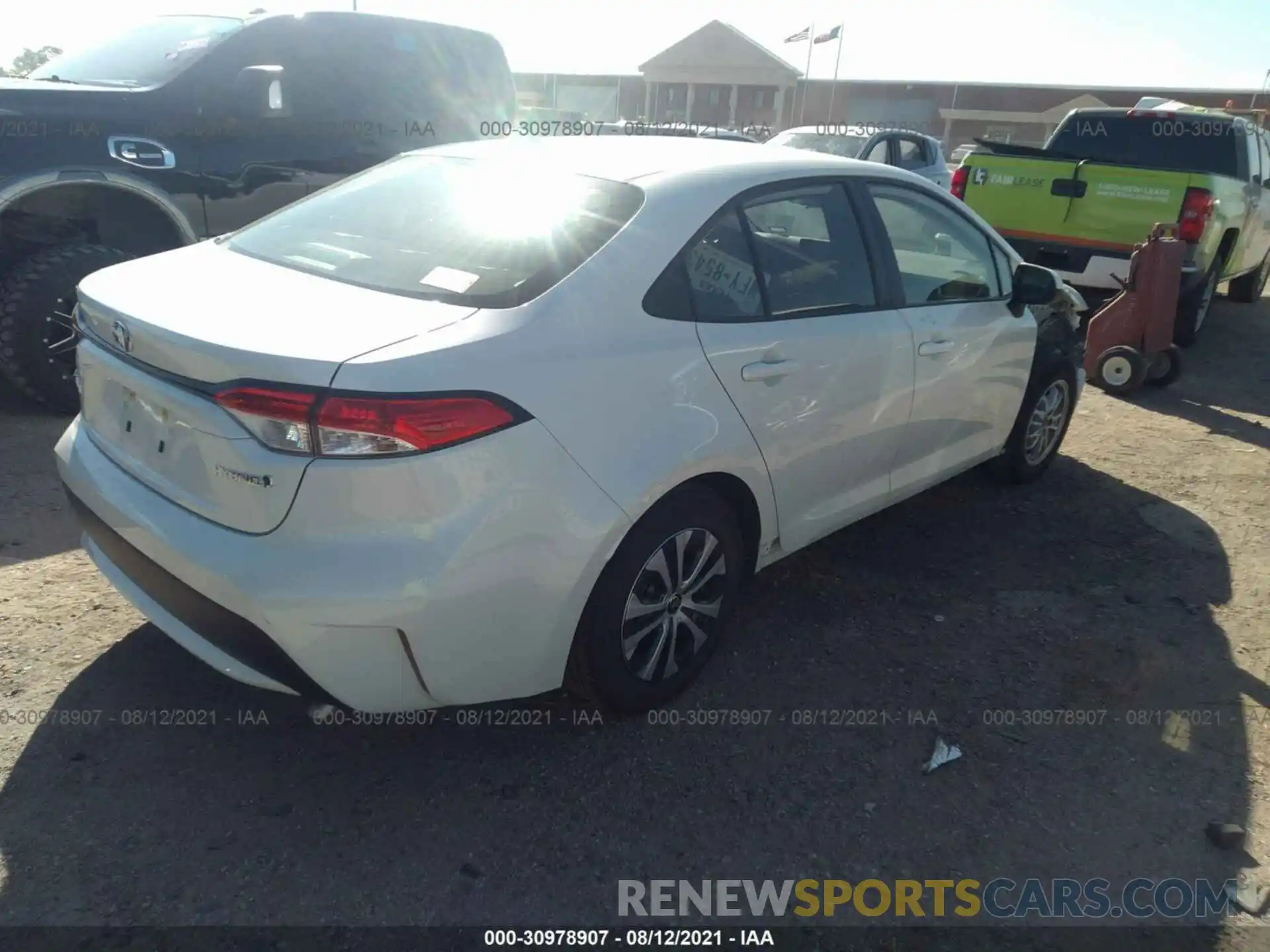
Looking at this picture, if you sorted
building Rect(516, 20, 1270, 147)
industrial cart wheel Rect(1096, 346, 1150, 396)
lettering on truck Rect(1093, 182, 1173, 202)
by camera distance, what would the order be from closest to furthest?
industrial cart wheel Rect(1096, 346, 1150, 396), lettering on truck Rect(1093, 182, 1173, 202), building Rect(516, 20, 1270, 147)

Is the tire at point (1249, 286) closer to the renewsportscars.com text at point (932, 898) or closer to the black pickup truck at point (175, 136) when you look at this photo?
the black pickup truck at point (175, 136)

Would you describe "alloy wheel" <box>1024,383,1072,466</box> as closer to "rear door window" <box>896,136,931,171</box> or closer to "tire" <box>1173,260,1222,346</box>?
"tire" <box>1173,260,1222,346</box>

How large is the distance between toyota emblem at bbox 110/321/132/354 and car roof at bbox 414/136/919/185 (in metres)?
1.32

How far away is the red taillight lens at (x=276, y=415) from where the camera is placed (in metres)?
2.15

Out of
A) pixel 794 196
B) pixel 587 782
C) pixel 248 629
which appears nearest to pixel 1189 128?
pixel 794 196

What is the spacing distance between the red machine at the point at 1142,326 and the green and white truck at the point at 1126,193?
1.64 feet

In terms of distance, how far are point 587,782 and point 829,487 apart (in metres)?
1.40

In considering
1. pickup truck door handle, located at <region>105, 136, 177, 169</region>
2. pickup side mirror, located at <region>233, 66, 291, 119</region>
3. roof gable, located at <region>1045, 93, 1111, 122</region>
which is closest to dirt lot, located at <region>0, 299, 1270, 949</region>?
pickup truck door handle, located at <region>105, 136, 177, 169</region>

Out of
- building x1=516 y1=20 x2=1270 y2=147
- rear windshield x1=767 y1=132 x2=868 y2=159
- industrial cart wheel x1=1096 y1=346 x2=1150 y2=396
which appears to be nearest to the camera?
industrial cart wheel x1=1096 y1=346 x2=1150 y2=396

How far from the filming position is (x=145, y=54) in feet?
18.4

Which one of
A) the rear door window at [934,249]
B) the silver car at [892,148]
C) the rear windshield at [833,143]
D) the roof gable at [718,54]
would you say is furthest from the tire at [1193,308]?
the roof gable at [718,54]

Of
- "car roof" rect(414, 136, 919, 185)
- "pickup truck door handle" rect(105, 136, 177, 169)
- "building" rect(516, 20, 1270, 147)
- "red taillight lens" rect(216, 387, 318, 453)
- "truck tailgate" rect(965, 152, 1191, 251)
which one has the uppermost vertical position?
"car roof" rect(414, 136, 919, 185)

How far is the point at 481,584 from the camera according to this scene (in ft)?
7.59

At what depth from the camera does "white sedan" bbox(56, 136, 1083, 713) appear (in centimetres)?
221
